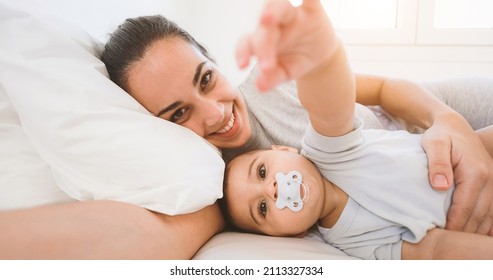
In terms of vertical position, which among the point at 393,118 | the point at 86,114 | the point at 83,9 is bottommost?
the point at 393,118

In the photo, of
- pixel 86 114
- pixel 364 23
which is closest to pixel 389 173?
pixel 86 114

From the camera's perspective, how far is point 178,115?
96cm

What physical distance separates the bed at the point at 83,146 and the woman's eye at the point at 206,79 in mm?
154

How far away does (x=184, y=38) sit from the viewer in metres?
1.02

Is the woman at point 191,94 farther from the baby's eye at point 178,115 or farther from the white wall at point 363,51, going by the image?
the white wall at point 363,51

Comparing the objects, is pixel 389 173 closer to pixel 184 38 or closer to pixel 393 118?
pixel 393 118

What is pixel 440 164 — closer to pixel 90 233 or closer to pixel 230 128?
pixel 230 128

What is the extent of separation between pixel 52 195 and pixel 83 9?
0.72 metres

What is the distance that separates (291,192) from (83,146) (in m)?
0.43

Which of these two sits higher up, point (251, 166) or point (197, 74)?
point (197, 74)

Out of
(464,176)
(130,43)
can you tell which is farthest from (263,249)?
(130,43)

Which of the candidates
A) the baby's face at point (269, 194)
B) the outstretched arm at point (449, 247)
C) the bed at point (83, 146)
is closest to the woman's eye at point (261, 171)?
the baby's face at point (269, 194)

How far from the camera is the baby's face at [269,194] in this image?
2.85 ft
